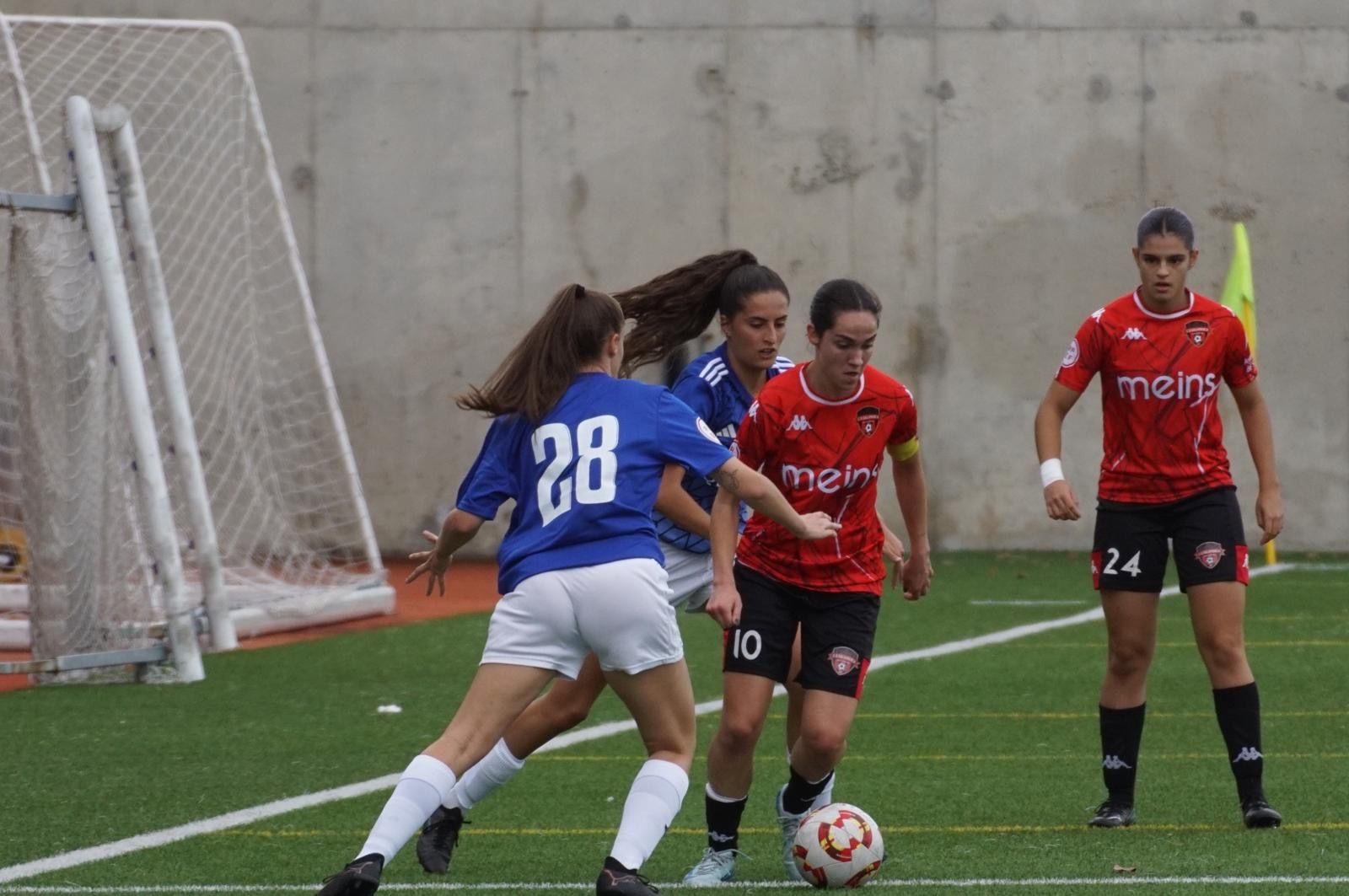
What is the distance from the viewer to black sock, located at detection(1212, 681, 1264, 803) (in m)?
6.24

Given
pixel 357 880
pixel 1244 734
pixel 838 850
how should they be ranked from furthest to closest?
pixel 1244 734 < pixel 838 850 < pixel 357 880

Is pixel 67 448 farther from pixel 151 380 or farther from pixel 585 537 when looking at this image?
pixel 585 537

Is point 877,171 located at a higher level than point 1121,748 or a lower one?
higher

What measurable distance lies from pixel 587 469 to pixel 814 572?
1.03 m

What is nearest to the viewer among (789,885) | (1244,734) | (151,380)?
(789,885)

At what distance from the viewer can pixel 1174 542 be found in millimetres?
6371

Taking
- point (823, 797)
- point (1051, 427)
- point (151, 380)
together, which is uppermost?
point (151, 380)

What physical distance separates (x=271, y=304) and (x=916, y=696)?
29.5 feet

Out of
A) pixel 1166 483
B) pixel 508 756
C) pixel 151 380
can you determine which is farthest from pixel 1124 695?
pixel 151 380

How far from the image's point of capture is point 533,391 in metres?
4.92

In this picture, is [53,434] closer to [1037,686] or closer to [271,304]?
[1037,686]

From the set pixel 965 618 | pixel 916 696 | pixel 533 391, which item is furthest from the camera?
pixel 965 618

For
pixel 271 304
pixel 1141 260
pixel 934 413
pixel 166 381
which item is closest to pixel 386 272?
pixel 271 304

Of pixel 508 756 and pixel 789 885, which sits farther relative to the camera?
pixel 508 756
